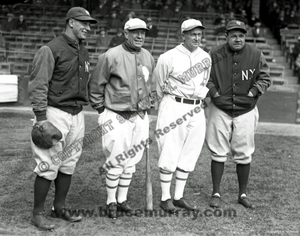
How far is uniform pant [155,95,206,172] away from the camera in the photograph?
476 centimetres

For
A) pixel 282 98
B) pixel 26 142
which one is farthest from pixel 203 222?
pixel 282 98

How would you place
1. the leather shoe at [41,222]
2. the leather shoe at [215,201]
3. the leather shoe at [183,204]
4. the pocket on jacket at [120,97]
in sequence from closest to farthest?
the leather shoe at [41,222]
the pocket on jacket at [120,97]
the leather shoe at [183,204]
the leather shoe at [215,201]

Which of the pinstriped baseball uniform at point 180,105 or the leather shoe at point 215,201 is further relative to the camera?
the leather shoe at point 215,201

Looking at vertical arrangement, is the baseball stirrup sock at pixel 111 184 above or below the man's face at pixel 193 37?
below

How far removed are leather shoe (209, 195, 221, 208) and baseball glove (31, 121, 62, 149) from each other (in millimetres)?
1873

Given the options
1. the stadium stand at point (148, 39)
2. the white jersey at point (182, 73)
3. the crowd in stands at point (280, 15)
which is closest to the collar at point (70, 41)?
the white jersey at point (182, 73)

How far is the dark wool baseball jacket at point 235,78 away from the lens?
197 inches

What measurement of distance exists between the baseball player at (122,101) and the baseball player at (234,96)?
0.88 metres

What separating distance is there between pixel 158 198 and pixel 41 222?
58.9 inches

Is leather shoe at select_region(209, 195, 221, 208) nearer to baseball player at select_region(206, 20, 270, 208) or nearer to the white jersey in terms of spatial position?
baseball player at select_region(206, 20, 270, 208)

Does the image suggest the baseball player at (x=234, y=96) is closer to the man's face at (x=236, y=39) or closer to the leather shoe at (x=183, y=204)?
the man's face at (x=236, y=39)

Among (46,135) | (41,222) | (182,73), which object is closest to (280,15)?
(182,73)

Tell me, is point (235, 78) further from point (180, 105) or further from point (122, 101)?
point (122, 101)

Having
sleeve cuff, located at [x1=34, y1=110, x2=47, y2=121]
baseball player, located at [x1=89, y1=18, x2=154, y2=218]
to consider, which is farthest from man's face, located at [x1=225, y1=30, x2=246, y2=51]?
sleeve cuff, located at [x1=34, y1=110, x2=47, y2=121]
